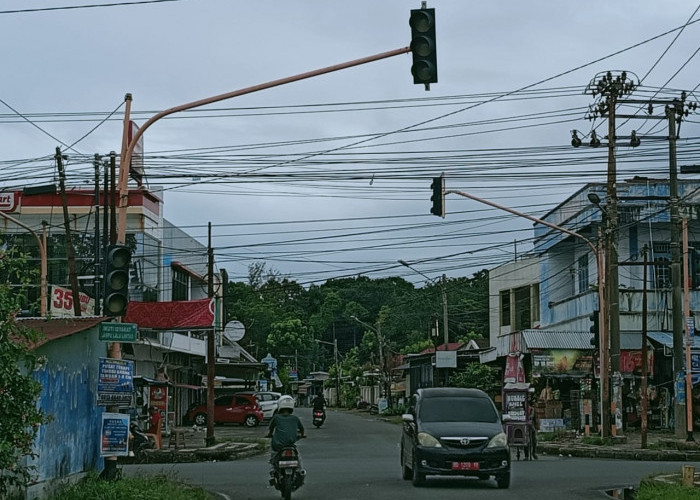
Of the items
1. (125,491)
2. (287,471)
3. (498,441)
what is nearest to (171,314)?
(498,441)

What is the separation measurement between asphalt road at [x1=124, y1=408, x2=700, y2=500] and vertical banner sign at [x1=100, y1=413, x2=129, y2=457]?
2.97m

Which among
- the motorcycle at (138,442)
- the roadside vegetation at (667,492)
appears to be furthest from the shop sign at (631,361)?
the roadside vegetation at (667,492)

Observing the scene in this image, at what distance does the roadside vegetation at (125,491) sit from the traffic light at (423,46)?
661 cm

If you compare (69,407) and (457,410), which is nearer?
(69,407)

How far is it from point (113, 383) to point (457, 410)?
725 centimetres

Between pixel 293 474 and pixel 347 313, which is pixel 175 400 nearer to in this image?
pixel 293 474

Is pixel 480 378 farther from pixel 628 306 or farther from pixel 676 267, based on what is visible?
pixel 676 267

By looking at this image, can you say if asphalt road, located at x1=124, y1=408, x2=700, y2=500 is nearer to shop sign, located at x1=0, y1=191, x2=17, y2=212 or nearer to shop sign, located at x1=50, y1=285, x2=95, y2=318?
shop sign, located at x1=50, y1=285, x2=95, y2=318

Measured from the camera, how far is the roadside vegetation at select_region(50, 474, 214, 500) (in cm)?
1416

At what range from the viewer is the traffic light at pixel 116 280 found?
15844 mm

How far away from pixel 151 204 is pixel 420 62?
34.9 m

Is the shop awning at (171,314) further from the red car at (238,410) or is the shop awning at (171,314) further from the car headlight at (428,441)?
the car headlight at (428,441)

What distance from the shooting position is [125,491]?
14508 mm

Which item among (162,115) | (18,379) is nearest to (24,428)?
(18,379)
